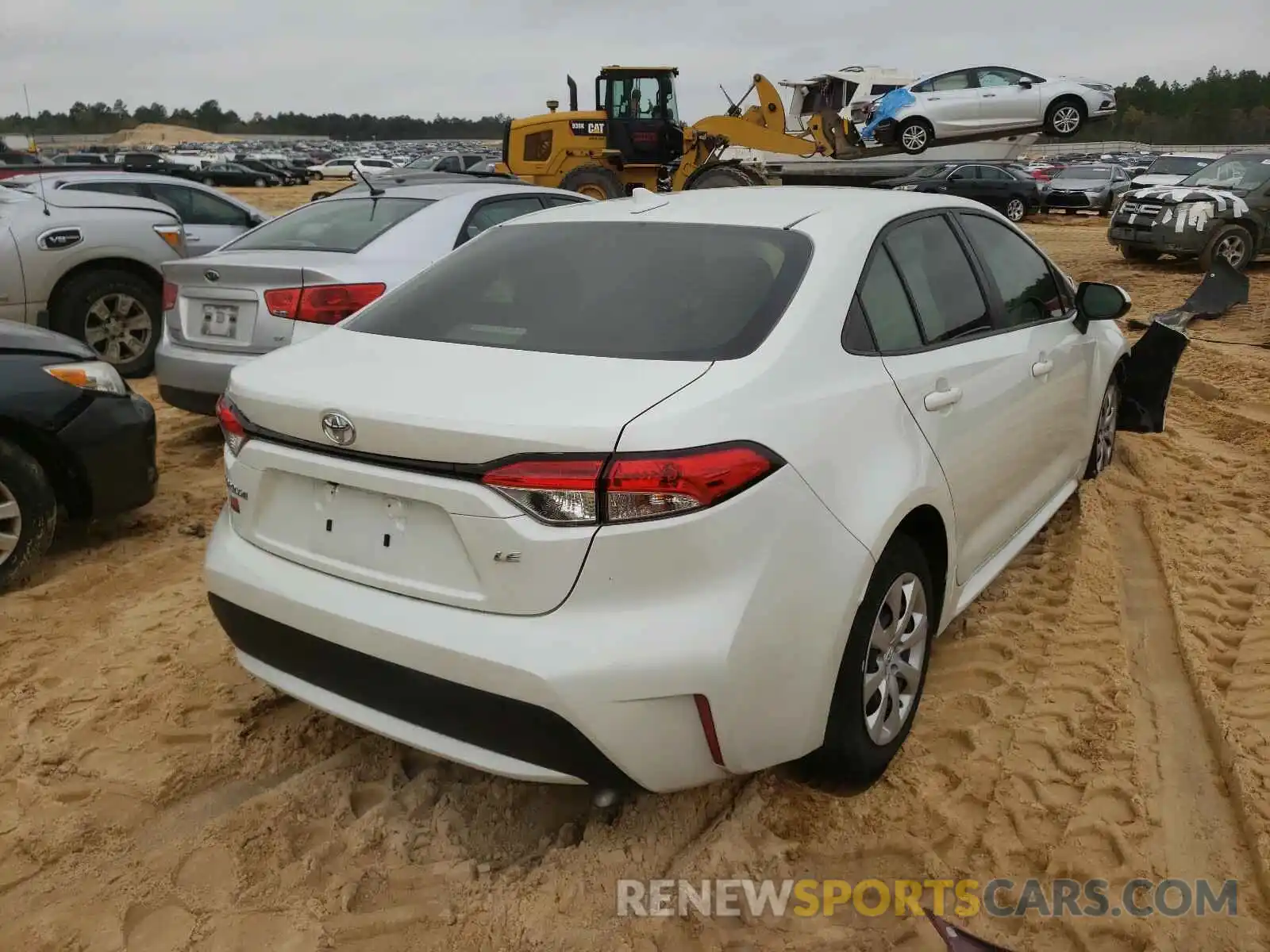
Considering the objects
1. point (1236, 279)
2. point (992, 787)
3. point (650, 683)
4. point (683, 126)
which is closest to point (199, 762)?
point (650, 683)

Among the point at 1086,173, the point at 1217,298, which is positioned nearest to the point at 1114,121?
the point at 1086,173

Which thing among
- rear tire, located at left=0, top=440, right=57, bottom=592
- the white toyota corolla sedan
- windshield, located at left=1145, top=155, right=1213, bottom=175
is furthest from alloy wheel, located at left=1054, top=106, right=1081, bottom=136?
rear tire, located at left=0, top=440, right=57, bottom=592

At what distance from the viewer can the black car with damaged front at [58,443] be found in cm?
397

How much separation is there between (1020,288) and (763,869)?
244 centimetres

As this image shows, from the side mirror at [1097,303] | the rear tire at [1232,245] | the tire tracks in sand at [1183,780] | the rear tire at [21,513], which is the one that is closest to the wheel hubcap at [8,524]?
the rear tire at [21,513]

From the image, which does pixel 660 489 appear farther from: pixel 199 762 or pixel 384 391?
pixel 199 762

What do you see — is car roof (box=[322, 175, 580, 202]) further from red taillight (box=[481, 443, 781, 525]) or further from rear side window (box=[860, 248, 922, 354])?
red taillight (box=[481, 443, 781, 525])

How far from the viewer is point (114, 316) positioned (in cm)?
746

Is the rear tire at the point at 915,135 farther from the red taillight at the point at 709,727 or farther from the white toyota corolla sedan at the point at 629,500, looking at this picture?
the red taillight at the point at 709,727

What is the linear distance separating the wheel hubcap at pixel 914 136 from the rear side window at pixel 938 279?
58.2ft

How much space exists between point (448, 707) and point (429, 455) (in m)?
0.56

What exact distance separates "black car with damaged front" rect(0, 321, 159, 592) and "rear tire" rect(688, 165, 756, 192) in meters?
14.3

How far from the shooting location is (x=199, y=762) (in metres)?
2.94

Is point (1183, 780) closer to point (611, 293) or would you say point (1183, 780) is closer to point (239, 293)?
point (611, 293)
